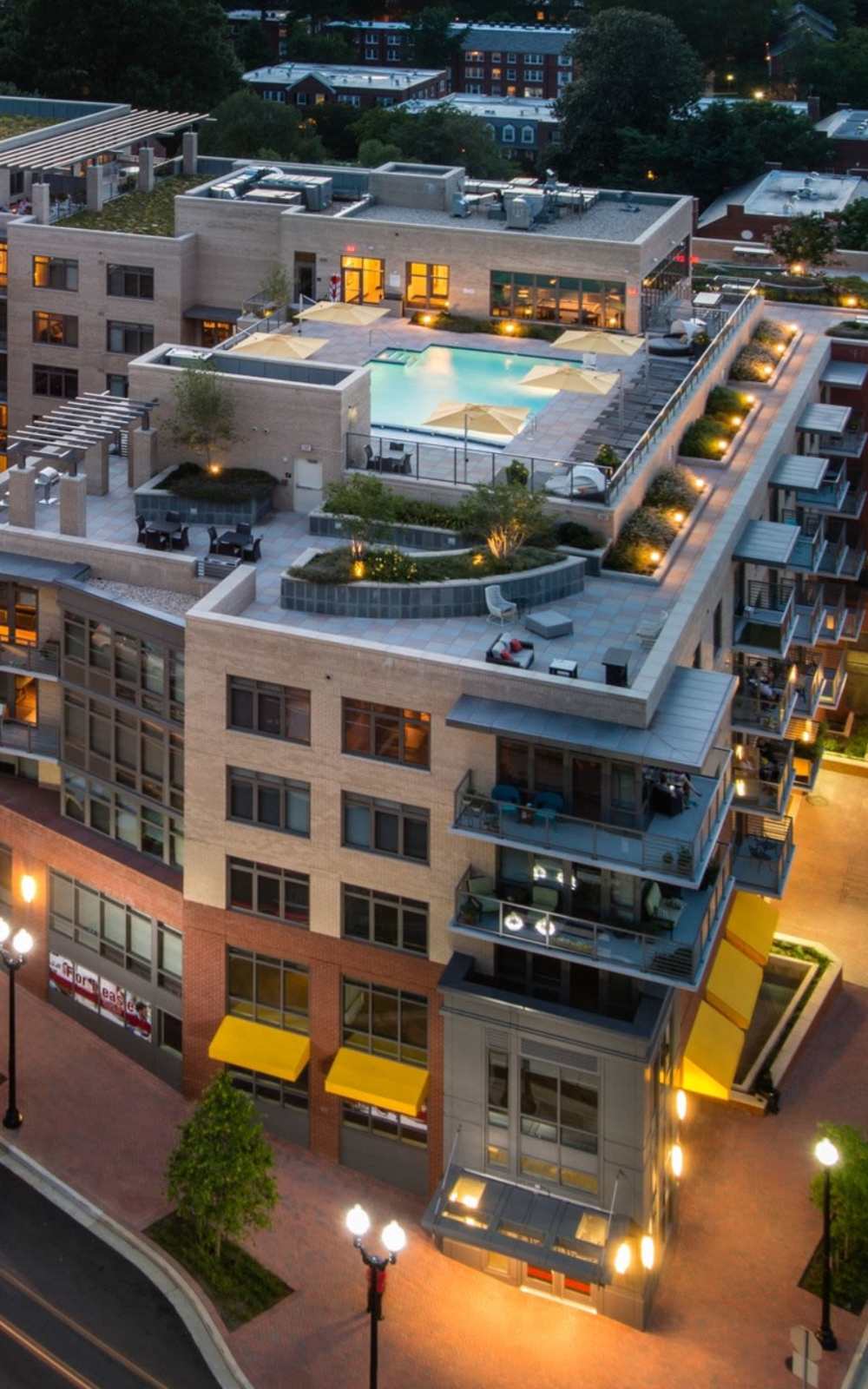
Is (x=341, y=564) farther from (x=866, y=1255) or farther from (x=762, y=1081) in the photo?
(x=866, y=1255)

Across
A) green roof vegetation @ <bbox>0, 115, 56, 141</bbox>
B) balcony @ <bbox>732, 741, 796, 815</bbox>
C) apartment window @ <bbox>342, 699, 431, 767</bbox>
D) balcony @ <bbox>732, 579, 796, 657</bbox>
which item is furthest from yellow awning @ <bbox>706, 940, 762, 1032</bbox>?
green roof vegetation @ <bbox>0, 115, 56, 141</bbox>

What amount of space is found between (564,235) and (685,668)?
3265cm

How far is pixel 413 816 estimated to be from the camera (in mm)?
47875

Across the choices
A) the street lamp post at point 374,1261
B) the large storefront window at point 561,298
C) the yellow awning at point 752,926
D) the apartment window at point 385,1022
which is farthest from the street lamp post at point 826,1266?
the large storefront window at point 561,298

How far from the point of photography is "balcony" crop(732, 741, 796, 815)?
5503 cm

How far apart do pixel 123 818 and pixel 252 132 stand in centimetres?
8630

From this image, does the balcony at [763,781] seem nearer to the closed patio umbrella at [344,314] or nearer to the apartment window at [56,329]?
the closed patio umbrella at [344,314]

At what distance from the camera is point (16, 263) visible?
78938 mm

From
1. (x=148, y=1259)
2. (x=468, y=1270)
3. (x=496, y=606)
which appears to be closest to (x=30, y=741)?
(x=496, y=606)

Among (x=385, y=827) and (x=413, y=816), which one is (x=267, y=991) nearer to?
(x=385, y=827)

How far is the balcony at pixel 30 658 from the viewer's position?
54.0 meters

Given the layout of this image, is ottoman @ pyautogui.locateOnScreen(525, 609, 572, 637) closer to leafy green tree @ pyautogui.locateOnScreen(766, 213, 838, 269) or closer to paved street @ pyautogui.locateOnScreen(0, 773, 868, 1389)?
paved street @ pyautogui.locateOnScreen(0, 773, 868, 1389)

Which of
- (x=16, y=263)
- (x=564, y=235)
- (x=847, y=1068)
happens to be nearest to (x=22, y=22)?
(x=16, y=263)

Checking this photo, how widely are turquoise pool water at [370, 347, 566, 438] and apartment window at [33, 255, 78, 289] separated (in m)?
17.0
